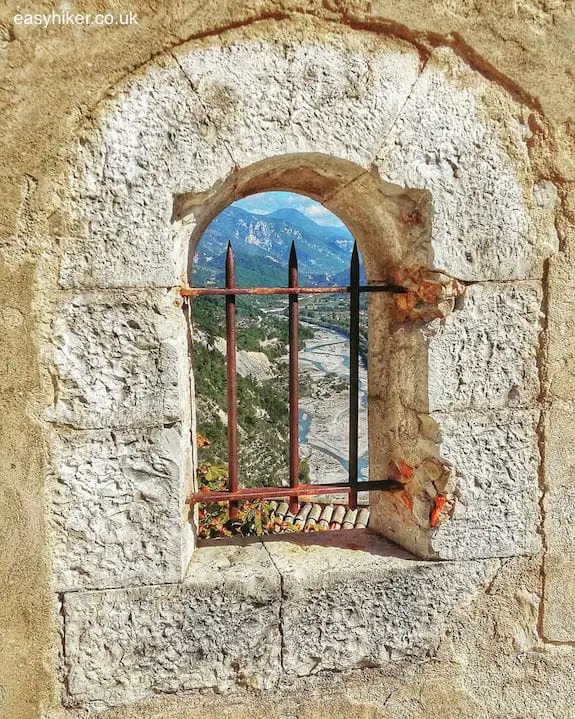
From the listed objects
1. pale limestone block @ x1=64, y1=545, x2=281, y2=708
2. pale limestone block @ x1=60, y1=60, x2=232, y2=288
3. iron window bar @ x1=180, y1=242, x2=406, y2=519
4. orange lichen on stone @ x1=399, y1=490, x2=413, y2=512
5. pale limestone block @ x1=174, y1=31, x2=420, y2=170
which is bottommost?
pale limestone block @ x1=64, y1=545, x2=281, y2=708

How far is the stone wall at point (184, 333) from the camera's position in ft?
5.98

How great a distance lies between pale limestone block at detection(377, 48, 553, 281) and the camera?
1.96 meters

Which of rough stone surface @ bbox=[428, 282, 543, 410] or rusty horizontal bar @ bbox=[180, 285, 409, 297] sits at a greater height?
rusty horizontal bar @ bbox=[180, 285, 409, 297]

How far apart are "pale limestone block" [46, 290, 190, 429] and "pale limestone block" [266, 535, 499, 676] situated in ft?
2.52

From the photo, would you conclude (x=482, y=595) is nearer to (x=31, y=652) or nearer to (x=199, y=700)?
(x=199, y=700)

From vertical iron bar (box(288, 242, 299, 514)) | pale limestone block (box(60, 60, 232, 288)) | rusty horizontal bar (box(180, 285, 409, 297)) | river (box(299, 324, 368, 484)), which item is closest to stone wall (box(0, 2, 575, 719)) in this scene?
pale limestone block (box(60, 60, 232, 288))

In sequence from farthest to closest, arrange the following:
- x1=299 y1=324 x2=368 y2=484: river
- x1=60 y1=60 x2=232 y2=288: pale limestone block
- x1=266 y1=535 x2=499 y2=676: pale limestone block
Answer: x1=299 y1=324 x2=368 y2=484: river → x1=266 y1=535 x2=499 y2=676: pale limestone block → x1=60 y1=60 x2=232 y2=288: pale limestone block

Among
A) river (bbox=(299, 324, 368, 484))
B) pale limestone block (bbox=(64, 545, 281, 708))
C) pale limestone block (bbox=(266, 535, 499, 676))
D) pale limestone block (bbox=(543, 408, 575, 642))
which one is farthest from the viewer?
river (bbox=(299, 324, 368, 484))

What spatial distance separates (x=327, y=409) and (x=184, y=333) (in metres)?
17.1

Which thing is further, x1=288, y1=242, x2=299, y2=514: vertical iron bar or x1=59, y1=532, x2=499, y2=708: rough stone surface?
x1=288, y1=242, x2=299, y2=514: vertical iron bar

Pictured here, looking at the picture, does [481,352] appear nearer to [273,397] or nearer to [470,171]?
[470,171]

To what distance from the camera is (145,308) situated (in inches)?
73.6

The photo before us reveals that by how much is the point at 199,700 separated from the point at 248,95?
2053mm

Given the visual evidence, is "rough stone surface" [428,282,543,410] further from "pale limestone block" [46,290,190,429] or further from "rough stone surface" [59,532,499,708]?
"pale limestone block" [46,290,190,429]
